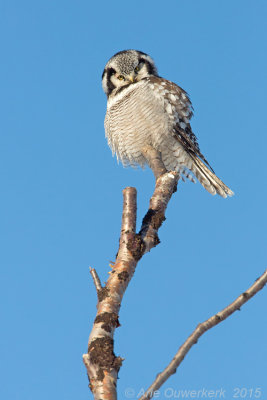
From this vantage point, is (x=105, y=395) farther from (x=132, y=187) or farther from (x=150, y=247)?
(x=132, y=187)

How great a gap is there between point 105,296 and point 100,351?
0.56 m

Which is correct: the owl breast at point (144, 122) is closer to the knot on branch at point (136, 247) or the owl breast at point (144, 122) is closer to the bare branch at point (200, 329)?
the knot on branch at point (136, 247)

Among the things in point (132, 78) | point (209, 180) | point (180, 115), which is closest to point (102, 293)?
point (209, 180)

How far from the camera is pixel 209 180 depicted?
27.7 feet

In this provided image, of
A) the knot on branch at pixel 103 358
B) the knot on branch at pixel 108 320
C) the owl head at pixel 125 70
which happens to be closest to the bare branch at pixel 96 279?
the knot on branch at pixel 108 320

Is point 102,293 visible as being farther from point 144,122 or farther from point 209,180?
point 209,180

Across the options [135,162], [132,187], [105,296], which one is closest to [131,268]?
[105,296]

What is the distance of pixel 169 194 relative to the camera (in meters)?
5.03

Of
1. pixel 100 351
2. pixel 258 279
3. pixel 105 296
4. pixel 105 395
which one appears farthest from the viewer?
pixel 105 296

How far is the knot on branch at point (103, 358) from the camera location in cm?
307

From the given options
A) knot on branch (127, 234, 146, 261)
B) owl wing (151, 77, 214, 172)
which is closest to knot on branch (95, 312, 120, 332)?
knot on branch (127, 234, 146, 261)

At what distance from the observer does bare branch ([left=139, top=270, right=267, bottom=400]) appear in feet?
8.39

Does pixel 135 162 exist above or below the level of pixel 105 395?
above

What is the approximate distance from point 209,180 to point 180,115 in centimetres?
118
